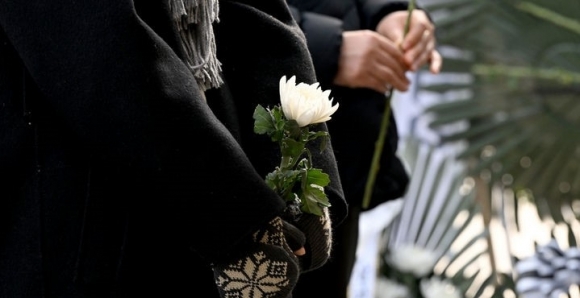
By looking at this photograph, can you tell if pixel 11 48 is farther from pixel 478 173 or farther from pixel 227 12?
pixel 478 173

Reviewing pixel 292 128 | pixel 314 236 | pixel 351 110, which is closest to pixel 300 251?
pixel 314 236

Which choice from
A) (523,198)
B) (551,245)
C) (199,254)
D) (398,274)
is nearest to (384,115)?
(551,245)

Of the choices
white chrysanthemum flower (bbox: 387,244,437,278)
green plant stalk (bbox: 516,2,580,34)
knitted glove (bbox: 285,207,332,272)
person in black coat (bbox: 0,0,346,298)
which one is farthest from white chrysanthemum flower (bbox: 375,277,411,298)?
person in black coat (bbox: 0,0,346,298)

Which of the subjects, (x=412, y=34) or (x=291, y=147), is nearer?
(x=291, y=147)

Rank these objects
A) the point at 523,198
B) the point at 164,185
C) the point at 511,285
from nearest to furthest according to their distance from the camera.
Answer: the point at 164,185
the point at 511,285
the point at 523,198

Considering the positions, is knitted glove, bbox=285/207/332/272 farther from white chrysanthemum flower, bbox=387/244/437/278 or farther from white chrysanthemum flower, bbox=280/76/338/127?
white chrysanthemum flower, bbox=387/244/437/278

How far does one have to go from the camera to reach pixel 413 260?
9.11 feet

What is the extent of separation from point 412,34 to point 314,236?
68 cm

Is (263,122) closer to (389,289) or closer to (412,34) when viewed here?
(412,34)

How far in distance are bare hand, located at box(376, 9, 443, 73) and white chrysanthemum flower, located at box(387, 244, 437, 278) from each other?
954 millimetres

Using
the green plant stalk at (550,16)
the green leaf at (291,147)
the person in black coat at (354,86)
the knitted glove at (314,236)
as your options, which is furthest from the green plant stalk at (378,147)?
the green plant stalk at (550,16)

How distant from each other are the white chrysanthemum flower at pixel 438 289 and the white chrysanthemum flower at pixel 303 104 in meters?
1.63

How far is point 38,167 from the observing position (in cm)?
111

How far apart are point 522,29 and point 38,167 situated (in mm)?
1864
